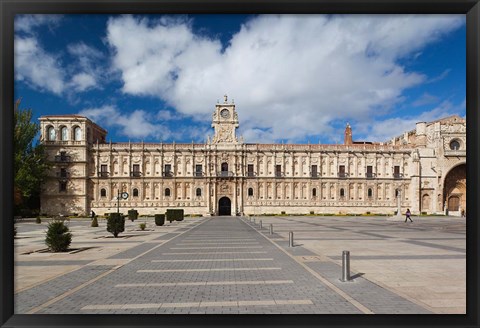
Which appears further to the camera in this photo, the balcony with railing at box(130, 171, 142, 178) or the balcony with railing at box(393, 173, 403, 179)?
the balcony with railing at box(393, 173, 403, 179)

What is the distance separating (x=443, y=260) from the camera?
13.2m

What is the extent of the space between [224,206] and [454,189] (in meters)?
40.3

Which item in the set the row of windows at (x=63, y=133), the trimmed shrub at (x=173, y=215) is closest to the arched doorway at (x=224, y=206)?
the trimmed shrub at (x=173, y=215)

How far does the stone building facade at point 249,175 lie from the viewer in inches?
2431

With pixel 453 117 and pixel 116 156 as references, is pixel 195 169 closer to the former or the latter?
pixel 116 156

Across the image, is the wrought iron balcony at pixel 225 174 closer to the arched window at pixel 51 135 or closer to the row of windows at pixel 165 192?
the row of windows at pixel 165 192

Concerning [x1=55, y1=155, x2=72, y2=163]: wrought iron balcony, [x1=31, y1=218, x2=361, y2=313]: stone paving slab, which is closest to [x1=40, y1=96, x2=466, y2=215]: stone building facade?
[x1=55, y1=155, x2=72, y2=163]: wrought iron balcony

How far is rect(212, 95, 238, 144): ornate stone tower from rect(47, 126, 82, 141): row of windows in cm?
2222

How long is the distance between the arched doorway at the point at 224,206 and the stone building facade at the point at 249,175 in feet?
0.57

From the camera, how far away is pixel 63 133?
201 feet

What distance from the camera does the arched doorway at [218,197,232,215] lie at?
6462 centimetres

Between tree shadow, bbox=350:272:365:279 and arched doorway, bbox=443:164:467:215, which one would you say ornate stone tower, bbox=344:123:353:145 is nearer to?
arched doorway, bbox=443:164:467:215
